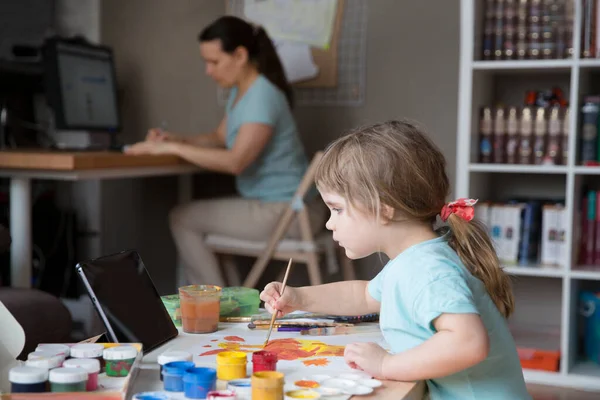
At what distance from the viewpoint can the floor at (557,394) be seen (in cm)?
261

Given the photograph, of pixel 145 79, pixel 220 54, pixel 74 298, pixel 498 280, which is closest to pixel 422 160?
pixel 498 280

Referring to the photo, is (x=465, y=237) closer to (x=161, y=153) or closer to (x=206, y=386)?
(x=206, y=386)

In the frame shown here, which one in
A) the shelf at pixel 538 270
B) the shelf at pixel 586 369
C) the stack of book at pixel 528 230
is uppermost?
the stack of book at pixel 528 230

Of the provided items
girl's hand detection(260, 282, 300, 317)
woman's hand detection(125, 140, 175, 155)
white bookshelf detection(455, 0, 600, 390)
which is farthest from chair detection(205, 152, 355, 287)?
girl's hand detection(260, 282, 300, 317)

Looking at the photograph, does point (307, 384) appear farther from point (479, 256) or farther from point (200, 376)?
point (479, 256)

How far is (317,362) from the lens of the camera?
1078 mm

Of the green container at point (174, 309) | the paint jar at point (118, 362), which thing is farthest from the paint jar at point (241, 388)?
the green container at point (174, 309)

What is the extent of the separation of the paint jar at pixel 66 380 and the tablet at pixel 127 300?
19 centimetres

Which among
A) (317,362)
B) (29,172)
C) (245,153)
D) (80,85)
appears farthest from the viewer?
(80,85)

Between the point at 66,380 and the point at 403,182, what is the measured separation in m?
0.53

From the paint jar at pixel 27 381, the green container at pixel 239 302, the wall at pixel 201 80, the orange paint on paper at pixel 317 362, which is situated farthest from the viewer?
the wall at pixel 201 80

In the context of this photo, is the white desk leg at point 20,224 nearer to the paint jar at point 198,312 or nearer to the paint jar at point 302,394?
the paint jar at point 198,312

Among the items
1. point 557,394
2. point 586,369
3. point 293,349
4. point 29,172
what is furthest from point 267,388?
point 586,369

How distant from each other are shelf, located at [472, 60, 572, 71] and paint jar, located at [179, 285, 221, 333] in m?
1.87
